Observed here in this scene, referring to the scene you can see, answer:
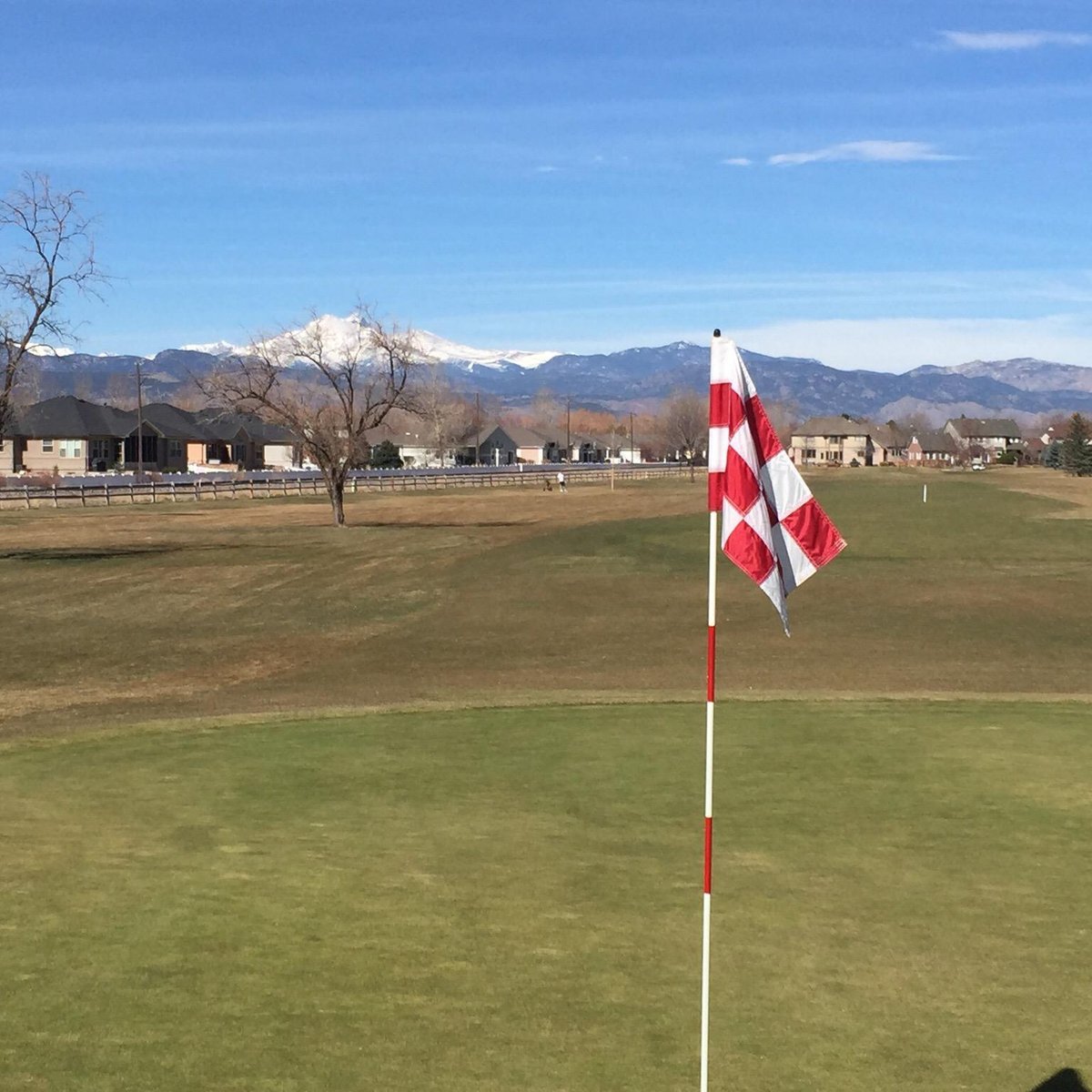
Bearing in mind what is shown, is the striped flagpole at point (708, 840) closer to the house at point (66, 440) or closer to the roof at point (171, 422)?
the house at point (66, 440)

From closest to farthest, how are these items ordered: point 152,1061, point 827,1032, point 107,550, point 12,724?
point 152,1061 → point 827,1032 → point 12,724 → point 107,550

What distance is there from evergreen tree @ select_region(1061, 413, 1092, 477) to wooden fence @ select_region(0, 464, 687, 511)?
52968 millimetres

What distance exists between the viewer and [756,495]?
8.55 metres

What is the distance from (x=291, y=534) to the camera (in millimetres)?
65812

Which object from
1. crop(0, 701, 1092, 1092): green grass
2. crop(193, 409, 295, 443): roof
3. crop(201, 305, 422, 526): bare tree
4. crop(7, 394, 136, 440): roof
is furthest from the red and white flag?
crop(193, 409, 295, 443): roof

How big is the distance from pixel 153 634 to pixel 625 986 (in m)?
29.3

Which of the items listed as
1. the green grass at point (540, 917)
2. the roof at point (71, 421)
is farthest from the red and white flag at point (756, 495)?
the roof at point (71, 421)

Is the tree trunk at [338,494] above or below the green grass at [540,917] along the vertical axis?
above

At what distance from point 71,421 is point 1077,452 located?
4326 inches

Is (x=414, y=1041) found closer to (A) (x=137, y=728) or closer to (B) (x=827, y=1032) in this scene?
(B) (x=827, y=1032)

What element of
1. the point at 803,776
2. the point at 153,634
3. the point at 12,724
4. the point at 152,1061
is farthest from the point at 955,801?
the point at 153,634

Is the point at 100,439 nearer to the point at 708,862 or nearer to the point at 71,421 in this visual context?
the point at 71,421

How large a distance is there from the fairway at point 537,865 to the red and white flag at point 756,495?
9.29ft

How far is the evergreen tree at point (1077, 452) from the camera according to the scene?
159 m
